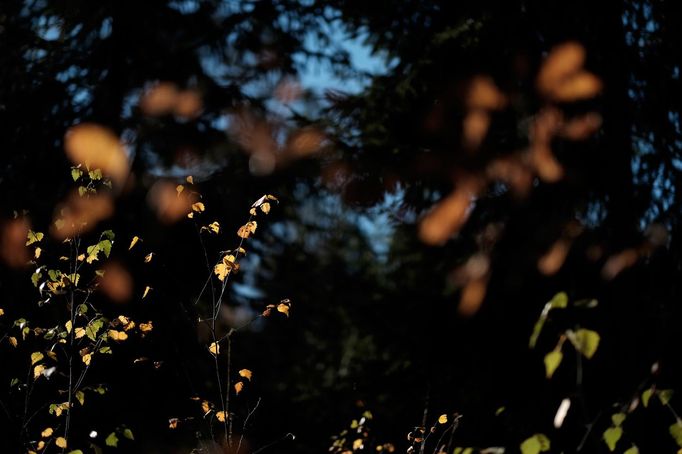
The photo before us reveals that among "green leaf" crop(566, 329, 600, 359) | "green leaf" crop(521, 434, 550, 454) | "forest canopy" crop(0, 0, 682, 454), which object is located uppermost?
"green leaf" crop(566, 329, 600, 359)

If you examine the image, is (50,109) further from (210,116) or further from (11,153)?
(210,116)

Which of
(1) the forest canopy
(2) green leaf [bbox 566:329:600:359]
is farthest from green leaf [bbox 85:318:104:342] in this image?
(2) green leaf [bbox 566:329:600:359]

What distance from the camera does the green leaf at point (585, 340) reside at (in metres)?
1.93

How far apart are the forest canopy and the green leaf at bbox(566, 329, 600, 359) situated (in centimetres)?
232

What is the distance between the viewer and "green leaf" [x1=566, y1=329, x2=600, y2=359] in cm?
193

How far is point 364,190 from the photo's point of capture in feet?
24.9

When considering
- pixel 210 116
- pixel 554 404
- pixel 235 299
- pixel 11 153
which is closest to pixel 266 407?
pixel 235 299

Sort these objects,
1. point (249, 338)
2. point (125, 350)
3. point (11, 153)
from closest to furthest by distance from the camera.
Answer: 1. point (125, 350)
2. point (11, 153)
3. point (249, 338)

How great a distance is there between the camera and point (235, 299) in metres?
9.77

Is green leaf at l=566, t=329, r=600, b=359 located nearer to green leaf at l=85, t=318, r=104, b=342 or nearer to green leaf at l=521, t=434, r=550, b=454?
green leaf at l=521, t=434, r=550, b=454

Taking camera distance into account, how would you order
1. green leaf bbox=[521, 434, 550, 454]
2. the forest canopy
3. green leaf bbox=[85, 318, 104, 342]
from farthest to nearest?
1. the forest canopy
2. green leaf bbox=[85, 318, 104, 342]
3. green leaf bbox=[521, 434, 550, 454]

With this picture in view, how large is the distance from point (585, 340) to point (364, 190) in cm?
568

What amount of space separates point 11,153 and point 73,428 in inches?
157

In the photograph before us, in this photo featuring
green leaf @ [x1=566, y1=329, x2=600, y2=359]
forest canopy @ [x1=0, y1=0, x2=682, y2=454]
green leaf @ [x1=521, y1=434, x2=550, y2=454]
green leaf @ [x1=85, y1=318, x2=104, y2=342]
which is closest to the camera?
green leaf @ [x1=566, y1=329, x2=600, y2=359]
